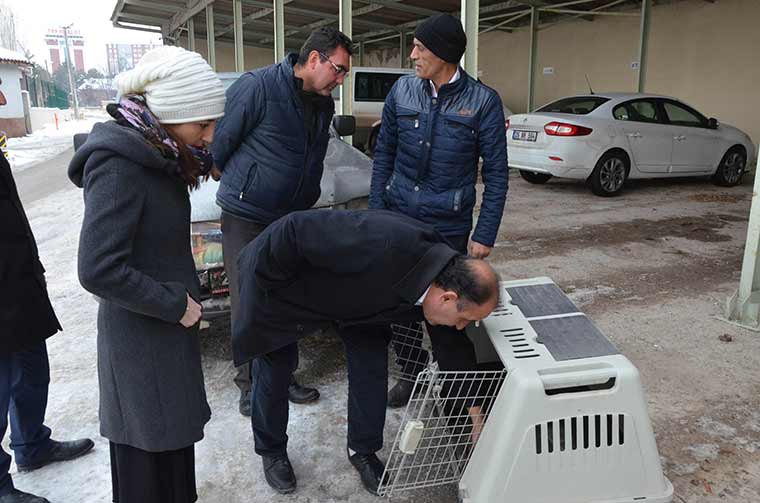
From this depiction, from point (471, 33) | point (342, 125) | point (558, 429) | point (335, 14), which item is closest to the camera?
point (558, 429)

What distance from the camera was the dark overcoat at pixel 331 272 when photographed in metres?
1.83

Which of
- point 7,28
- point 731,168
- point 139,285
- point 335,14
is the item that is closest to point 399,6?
point 335,14

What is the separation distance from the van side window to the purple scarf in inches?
458

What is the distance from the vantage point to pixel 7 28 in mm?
39094

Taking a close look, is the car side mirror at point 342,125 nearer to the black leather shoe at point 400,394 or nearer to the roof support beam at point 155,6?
the black leather shoe at point 400,394

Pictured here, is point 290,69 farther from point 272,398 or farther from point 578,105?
point 578,105

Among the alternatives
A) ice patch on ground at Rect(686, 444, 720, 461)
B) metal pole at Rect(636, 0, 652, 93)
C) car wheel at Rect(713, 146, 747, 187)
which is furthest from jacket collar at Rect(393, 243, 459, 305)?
metal pole at Rect(636, 0, 652, 93)

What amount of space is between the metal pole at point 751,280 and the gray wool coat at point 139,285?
367 cm

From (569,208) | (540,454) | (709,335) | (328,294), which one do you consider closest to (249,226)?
(328,294)

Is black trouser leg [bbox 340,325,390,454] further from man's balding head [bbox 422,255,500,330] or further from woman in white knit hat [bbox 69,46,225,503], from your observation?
woman in white knit hat [bbox 69,46,225,503]

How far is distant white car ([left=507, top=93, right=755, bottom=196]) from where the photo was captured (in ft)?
27.5

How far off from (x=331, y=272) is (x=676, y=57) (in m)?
13.3

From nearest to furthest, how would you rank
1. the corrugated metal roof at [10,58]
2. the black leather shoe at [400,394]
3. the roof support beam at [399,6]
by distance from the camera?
the black leather shoe at [400,394] → the roof support beam at [399,6] → the corrugated metal roof at [10,58]

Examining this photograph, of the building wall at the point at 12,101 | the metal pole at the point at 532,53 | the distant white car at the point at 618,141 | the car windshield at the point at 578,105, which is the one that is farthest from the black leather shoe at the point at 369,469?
the building wall at the point at 12,101
